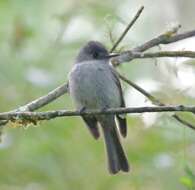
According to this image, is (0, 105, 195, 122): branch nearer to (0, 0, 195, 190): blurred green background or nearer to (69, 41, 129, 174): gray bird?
(0, 0, 195, 190): blurred green background

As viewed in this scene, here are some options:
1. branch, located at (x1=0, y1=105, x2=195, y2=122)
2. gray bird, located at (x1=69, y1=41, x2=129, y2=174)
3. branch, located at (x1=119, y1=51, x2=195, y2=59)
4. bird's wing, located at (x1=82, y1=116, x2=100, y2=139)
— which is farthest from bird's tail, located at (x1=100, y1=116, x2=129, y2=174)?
branch, located at (x1=0, y1=105, x2=195, y2=122)

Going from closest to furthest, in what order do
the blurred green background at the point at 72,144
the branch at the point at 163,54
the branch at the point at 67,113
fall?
the branch at the point at 67,113 → the branch at the point at 163,54 → the blurred green background at the point at 72,144

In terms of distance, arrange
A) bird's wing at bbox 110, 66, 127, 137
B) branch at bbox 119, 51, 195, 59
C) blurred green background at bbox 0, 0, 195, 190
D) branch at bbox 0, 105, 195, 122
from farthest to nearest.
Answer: blurred green background at bbox 0, 0, 195, 190 < bird's wing at bbox 110, 66, 127, 137 < branch at bbox 119, 51, 195, 59 < branch at bbox 0, 105, 195, 122

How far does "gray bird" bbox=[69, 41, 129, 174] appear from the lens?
15.8 feet

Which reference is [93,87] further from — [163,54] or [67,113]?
[67,113]

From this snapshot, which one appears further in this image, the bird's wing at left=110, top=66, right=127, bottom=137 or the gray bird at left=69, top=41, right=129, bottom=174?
the gray bird at left=69, top=41, right=129, bottom=174

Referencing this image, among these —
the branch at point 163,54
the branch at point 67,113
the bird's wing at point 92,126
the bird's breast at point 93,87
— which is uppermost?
the bird's breast at point 93,87

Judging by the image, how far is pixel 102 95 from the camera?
4891mm

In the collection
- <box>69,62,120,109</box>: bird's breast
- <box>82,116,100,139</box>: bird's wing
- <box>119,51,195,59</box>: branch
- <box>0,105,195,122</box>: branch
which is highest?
<box>69,62,120,109</box>: bird's breast

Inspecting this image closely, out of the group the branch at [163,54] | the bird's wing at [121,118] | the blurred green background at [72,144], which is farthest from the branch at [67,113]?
the bird's wing at [121,118]

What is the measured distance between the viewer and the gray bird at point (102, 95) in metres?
4.80

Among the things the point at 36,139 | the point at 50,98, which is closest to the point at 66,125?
the point at 36,139

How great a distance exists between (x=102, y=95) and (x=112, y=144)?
0.39m

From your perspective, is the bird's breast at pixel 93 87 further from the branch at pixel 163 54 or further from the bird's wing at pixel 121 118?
the branch at pixel 163 54
